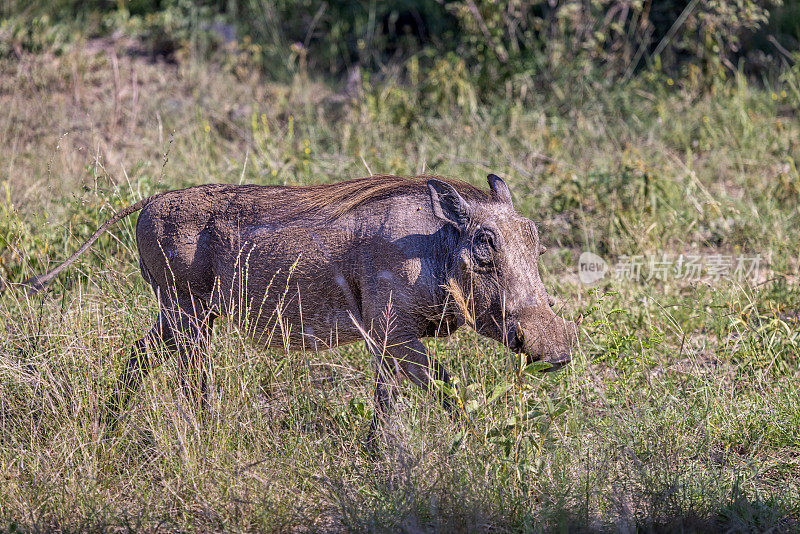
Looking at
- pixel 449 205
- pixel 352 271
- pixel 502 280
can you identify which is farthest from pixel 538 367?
pixel 352 271

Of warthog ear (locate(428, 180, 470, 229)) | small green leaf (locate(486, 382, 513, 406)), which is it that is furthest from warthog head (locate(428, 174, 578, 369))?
small green leaf (locate(486, 382, 513, 406))

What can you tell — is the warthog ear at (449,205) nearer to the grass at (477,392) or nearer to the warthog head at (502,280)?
the warthog head at (502,280)

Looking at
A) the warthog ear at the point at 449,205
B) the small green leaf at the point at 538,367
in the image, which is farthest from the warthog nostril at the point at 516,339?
the warthog ear at the point at 449,205

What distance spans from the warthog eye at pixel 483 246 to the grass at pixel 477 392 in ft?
1.39

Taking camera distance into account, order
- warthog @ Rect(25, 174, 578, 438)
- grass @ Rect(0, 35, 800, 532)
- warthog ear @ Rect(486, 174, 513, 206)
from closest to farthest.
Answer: grass @ Rect(0, 35, 800, 532), warthog @ Rect(25, 174, 578, 438), warthog ear @ Rect(486, 174, 513, 206)

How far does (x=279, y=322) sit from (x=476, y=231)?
862mm

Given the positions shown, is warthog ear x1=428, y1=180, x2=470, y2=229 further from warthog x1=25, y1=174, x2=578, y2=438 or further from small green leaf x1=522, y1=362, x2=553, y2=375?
small green leaf x1=522, y1=362, x2=553, y2=375

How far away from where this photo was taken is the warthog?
2.97m

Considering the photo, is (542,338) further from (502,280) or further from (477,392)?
(477,392)

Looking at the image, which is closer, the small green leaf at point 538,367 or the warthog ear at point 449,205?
the small green leaf at point 538,367

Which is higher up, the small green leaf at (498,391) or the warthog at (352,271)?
the warthog at (352,271)

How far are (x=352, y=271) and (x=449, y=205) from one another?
1.47 ft

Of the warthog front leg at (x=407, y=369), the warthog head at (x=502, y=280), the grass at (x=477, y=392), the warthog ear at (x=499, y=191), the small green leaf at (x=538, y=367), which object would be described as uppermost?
the warthog ear at (x=499, y=191)

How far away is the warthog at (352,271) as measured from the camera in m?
2.97
